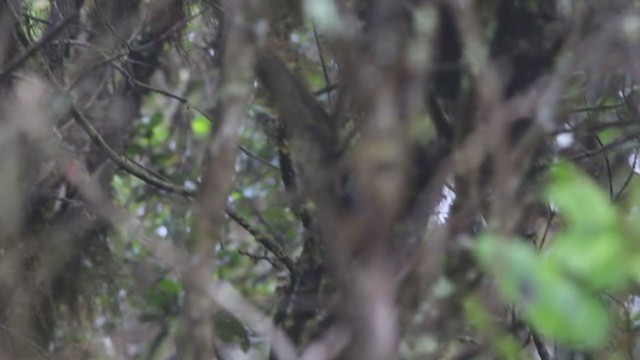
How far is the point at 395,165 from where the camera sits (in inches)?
64.4

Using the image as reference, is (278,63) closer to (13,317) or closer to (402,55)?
(402,55)

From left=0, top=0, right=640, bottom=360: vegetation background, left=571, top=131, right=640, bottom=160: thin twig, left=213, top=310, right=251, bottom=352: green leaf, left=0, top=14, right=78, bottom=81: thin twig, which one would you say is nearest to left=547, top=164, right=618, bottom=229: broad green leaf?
left=0, top=0, right=640, bottom=360: vegetation background

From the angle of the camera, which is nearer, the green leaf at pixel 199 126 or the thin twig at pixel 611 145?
the thin twig at pixel 611 145

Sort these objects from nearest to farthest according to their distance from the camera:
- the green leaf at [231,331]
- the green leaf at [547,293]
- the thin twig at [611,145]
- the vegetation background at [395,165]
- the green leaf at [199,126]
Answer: the green leaf at [547,293] < the vegetation background at [395,165] < the thin twig at [611,145] < the green leaf at [231,331] < the green leaf at [199,126]

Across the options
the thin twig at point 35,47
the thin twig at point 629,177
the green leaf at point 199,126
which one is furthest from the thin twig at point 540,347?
the green leaf at point 199,126

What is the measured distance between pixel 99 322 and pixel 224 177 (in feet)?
8.81

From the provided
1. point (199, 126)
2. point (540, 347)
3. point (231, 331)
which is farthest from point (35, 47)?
point (199, 126)

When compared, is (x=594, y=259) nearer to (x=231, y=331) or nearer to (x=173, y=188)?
(x=231, y=331)

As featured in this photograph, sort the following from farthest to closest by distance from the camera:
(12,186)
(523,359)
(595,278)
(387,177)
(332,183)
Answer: (12,186)
(523,359)
(332,183)
(387,177)
(595,278)

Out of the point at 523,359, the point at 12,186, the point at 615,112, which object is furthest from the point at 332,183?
the point at 12,186

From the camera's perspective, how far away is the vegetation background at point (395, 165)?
1621mm

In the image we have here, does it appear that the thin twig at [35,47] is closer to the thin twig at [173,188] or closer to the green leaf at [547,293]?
the thin twig at [173,188]

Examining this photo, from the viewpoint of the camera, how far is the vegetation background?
5.32 ft

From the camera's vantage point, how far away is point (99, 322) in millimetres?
4348
